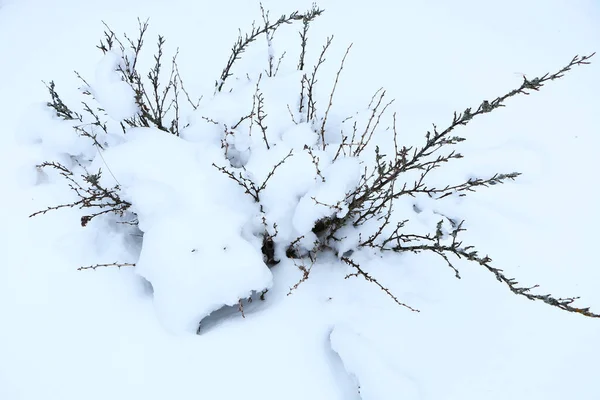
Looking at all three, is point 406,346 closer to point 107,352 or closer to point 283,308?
point 283,308

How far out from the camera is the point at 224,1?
306 cm

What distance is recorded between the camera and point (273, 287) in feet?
5.50

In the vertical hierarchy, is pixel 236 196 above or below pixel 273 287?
above

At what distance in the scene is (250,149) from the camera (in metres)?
1.87

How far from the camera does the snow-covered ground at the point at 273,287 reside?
1.43m

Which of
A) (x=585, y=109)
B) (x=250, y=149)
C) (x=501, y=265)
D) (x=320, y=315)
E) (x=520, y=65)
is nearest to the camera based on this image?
(x=320, y=315)

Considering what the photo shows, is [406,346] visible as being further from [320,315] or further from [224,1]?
[224,1]

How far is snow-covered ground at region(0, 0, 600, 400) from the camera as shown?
1.43 metres

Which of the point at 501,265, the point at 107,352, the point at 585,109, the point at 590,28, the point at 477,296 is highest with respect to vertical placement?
the point at 590,28

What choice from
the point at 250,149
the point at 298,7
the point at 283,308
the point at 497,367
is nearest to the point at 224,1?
the point at 298,7

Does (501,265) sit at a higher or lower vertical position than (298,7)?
lower

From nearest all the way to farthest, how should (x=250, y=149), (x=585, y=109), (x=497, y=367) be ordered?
(x=497, y=367), (x=250, y=149), (x=585, y=109)

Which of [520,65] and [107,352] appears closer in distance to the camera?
[107,352]

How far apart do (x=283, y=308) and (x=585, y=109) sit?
2.43 meters
